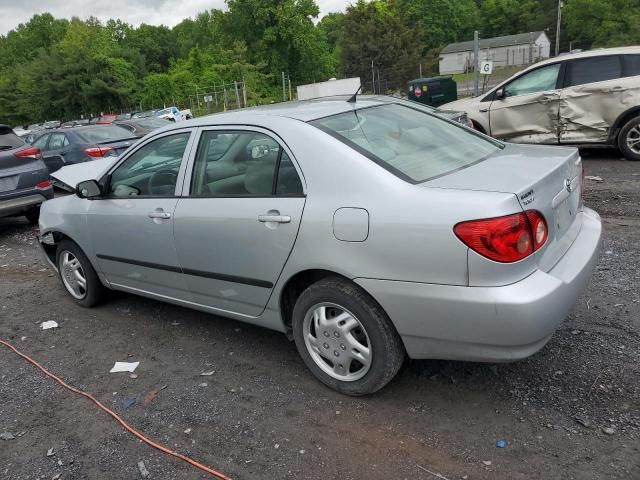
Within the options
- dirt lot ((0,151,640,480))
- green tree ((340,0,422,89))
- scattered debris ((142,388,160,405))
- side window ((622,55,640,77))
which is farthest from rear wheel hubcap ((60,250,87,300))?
green tree ((340,0,422,89))

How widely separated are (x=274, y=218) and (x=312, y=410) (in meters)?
1.11

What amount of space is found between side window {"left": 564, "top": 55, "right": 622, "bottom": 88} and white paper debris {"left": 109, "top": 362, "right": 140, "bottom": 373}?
8.06 m

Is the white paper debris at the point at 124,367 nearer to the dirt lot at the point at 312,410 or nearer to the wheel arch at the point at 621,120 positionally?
the dirt lot at the point at 312,410

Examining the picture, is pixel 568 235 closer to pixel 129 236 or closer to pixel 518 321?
pixel 518 321

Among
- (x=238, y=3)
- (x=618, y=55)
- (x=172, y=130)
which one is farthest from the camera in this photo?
(x=238, y=3)

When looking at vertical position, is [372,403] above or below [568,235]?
below

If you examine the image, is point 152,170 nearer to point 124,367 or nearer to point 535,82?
point 124,367

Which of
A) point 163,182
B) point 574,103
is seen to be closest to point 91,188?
point 163,182

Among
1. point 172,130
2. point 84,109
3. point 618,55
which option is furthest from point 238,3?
point 172,130

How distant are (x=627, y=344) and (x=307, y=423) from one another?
2.03 meters

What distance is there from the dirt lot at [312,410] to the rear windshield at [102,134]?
25.7ft

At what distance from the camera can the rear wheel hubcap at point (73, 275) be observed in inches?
191

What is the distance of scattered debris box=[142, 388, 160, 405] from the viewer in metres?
3.37

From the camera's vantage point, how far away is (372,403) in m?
3.10
